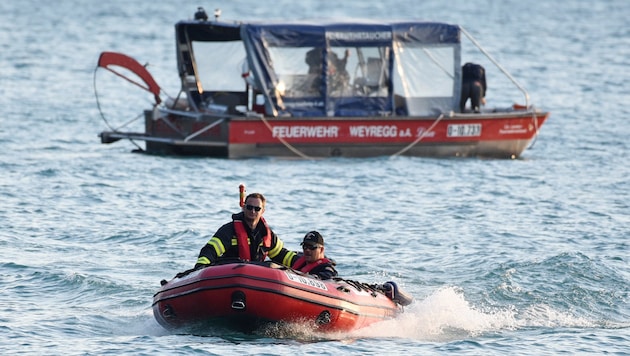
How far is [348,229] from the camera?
19.8 m

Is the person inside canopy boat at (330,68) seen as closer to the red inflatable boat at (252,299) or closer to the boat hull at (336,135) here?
the boat hull at (336,135)

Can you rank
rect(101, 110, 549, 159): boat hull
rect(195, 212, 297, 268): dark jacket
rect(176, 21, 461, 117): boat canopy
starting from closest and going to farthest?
rect(195, 212, 297, 268): dark jacket < rect(101, 110, 549, 159): boat hull < rect(176, 21, 461, 117): boat canopy

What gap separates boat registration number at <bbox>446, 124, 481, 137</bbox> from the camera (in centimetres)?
2511

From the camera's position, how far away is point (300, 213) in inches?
822

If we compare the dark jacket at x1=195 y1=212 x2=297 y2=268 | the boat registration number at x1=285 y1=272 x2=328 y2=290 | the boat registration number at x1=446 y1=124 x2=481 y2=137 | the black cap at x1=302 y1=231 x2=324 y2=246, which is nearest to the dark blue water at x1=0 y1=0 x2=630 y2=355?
the boat registration number at x1=285 y1=272 x2=328 y2=290

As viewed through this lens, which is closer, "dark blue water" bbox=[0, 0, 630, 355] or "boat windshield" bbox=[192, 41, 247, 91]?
"dark blue water" bbox=[0, 0, 630, 355]

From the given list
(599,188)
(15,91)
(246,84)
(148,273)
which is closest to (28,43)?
(15,91)

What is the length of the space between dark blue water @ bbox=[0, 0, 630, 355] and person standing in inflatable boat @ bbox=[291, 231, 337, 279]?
70cm

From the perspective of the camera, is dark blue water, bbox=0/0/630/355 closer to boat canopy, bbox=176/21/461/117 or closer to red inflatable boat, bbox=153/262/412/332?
red inflatable boat, bbox=153/262/412/332

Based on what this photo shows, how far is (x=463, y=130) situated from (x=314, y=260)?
39.1ft

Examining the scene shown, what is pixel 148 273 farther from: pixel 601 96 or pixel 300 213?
pixel 601 96

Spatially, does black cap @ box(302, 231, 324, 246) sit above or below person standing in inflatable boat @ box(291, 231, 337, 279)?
above

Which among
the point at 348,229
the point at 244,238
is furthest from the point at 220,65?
the point at 244,238

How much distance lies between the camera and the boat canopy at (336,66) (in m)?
24.7
